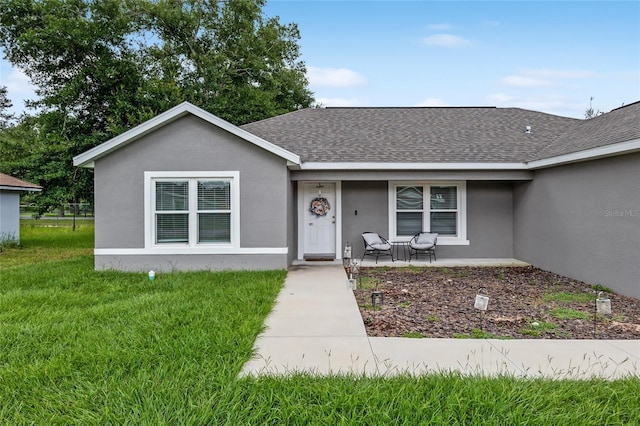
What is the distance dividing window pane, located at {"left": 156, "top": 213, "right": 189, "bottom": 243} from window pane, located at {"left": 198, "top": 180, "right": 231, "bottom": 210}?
0.51 meters

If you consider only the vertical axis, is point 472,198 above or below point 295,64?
below

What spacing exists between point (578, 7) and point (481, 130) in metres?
4.75

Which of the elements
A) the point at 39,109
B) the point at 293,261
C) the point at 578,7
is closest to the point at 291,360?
the point at 293,261

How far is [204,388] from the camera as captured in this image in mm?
3156

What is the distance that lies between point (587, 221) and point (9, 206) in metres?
18.0

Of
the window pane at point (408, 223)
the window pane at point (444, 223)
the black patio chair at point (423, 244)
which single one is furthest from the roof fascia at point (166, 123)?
the window pane at point (444, 223)

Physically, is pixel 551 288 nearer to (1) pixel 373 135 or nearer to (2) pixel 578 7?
(1) pixel 373 135

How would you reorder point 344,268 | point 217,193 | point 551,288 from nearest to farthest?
point 551,288 → point 217,193 → point 344,268

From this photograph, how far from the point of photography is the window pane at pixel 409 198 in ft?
34.6

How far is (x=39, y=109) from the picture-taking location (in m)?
18.1

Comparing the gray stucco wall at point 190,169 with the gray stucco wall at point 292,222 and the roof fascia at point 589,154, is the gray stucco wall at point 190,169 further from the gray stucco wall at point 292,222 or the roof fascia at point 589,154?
the roof fascia at point 589,154

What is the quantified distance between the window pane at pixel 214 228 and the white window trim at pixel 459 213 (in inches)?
177

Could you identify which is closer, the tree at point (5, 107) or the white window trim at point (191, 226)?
the white window trim at point (191, 226)

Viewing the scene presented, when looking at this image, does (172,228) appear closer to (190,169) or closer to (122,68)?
(190,169)
